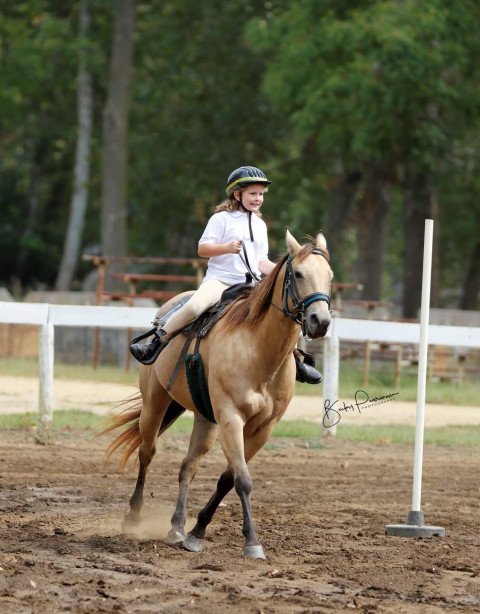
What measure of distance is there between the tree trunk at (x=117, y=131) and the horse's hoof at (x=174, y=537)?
26.5m

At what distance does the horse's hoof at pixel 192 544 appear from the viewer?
290 inches

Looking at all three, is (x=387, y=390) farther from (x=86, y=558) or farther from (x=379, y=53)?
(x=86, y=558)

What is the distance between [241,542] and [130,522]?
3.63ft

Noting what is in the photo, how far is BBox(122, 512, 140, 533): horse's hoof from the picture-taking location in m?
8.24

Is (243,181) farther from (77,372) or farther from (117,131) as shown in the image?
(117,131)

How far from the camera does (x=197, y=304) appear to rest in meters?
8.29

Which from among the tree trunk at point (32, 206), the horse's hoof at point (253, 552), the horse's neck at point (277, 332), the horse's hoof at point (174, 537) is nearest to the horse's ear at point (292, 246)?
the horse's neck at point (277, 332)

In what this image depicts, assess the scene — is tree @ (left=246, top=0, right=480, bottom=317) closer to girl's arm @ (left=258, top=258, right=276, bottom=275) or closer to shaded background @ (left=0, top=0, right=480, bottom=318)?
shaded background @ (left=0, top=0, right=480, bottom=318)

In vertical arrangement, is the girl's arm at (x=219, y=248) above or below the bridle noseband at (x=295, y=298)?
above

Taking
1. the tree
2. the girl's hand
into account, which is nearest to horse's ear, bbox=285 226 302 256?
the girl's hand

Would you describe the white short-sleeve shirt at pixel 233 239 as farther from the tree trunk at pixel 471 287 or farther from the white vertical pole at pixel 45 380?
the tree trunk at pixel 471 287

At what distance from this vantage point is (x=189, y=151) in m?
41.3

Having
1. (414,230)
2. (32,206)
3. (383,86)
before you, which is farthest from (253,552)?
(32,206)

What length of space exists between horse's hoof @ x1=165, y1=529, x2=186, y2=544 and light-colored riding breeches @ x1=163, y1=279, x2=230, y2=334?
5.07ft
